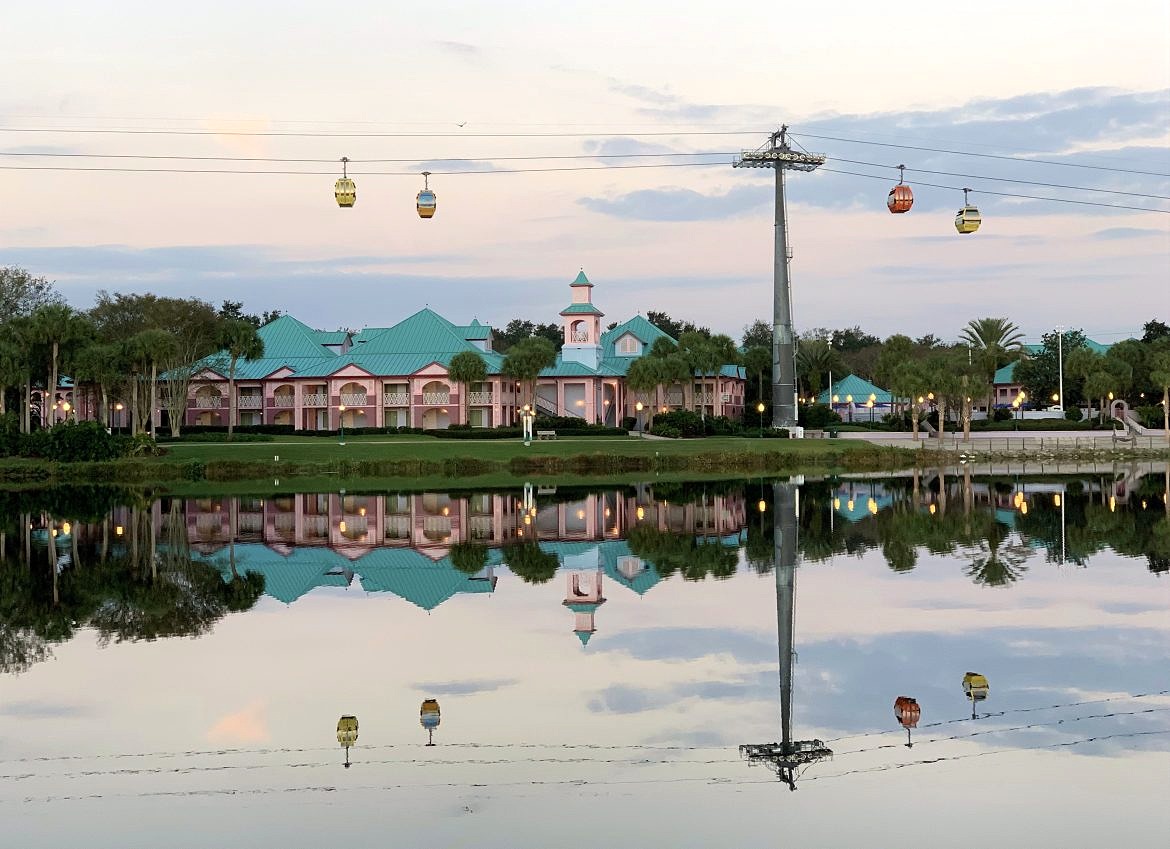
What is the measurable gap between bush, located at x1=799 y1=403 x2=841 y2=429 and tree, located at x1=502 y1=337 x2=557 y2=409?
67.9 feet

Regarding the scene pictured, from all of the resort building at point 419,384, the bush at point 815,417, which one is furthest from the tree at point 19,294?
the bush at point 815,417

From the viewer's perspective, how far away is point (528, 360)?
8962 cm

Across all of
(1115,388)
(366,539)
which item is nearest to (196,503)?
(366,539)

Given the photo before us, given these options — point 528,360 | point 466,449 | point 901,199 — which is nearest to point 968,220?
point 901,199

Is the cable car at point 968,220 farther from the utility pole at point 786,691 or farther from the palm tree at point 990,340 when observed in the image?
the palm tree at point 990,340

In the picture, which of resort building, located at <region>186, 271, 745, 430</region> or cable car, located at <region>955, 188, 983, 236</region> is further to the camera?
resort building, located at <region>186, 271, 745, 430</region>

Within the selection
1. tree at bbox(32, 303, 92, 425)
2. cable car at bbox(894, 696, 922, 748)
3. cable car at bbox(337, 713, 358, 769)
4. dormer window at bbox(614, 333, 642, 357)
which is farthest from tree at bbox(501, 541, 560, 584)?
dormer window at bbox(614, 333, 642, 357)

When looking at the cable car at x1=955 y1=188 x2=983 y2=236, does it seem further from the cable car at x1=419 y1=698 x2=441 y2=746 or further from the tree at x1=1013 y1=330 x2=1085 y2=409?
the tree at x1=1013 y1=330 x2=1085 y2=409

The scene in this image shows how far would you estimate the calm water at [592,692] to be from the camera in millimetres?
11719

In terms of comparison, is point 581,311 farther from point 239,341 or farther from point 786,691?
point 786,691

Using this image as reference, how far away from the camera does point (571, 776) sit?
1284 cm

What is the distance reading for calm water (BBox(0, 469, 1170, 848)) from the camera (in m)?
11.7

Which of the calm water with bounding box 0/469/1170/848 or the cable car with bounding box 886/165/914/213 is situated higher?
the cable car with bounding box 886/165/914/213

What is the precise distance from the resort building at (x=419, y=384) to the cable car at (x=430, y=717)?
76.8 meters
